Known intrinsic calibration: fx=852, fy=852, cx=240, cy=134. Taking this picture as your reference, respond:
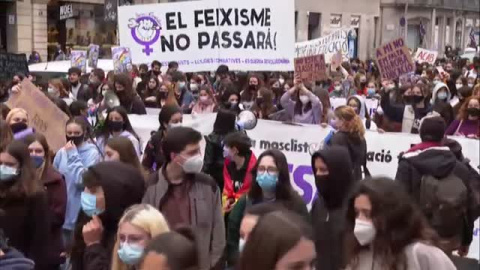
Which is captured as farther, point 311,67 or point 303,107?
point 311,67

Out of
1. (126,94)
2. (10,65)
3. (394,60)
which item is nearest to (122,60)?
(10,65)

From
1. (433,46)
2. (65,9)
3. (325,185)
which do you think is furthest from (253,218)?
(433,46)

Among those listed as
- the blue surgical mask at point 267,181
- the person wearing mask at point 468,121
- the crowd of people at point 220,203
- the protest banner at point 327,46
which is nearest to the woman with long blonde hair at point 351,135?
the crowd of people at point 220,203

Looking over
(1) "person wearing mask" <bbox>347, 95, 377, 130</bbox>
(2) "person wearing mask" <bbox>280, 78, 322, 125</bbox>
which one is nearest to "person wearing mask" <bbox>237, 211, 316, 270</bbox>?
(2) "person wearing mask" <bbox>280, 78, 322, 125</bbox>

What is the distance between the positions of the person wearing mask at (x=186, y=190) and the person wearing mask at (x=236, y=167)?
40.4 inches

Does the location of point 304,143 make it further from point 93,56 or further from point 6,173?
point 93,56

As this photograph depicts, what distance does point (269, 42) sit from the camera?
458 inches

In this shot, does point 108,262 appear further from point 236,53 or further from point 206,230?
point 236,53

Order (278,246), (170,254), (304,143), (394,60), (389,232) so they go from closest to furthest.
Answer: (278,246), (170,254), (389,232), (304,143), (394,60)

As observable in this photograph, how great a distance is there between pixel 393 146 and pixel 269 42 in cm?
336

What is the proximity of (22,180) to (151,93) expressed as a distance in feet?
26.5

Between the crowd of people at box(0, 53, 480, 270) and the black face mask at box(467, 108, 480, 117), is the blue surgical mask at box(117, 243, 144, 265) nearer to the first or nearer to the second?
the crowd of people at box(0, 53, 480, 270)

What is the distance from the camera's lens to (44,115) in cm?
865

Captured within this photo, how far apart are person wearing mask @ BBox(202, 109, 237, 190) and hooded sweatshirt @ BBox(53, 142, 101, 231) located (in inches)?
37.4
